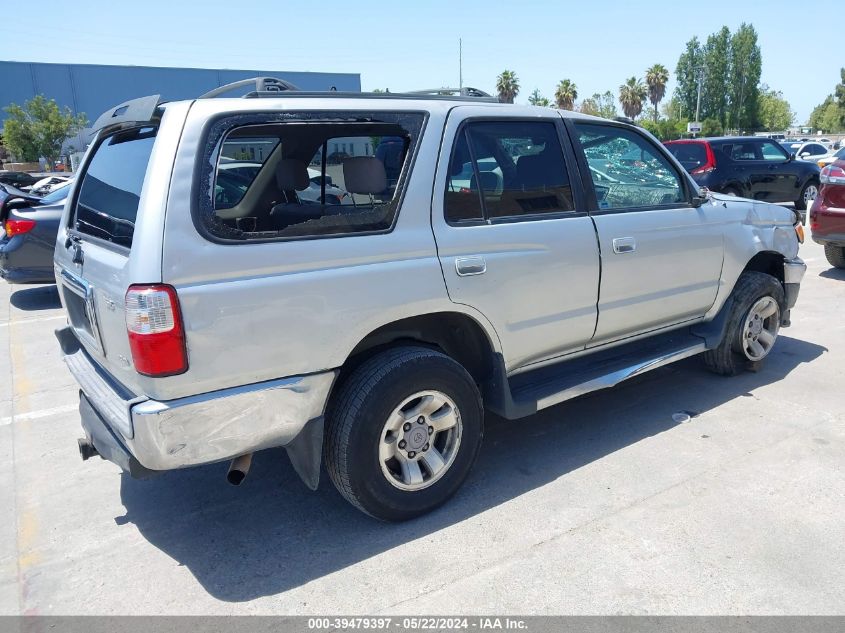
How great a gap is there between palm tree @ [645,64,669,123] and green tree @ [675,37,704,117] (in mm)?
11204

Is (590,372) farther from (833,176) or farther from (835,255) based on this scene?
(835,255)

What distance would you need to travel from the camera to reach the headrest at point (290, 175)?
12.9ft

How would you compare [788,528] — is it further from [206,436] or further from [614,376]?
[206,436]

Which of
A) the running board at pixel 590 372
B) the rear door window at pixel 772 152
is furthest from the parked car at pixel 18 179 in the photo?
the rear door window at pixel 772 152

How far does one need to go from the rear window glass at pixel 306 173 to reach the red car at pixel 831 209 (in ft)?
22.3

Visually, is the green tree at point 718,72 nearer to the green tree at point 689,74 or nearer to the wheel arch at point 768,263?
the green tree at point 689,74

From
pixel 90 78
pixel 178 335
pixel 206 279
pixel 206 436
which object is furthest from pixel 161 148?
pixel 90 78

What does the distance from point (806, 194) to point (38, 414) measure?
15075 millimetres

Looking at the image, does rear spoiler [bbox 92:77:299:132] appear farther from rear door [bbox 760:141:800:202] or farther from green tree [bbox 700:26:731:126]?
green tree [bbox 700:26:731:126]

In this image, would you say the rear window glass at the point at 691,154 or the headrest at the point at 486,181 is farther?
the rear window glass at the point at 691,154

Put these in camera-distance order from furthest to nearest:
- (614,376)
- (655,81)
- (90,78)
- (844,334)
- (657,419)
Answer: (655,81) → (90,78) → (844,334) → (657,419) → (614,376)

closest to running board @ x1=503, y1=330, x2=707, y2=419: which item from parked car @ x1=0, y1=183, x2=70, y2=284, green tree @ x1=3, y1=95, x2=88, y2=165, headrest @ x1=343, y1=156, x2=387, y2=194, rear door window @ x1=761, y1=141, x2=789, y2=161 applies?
headrest @ x1=343, y1=156, x2=387, y2=194

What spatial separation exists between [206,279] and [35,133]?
137ft

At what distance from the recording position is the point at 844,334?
6.10 metres
